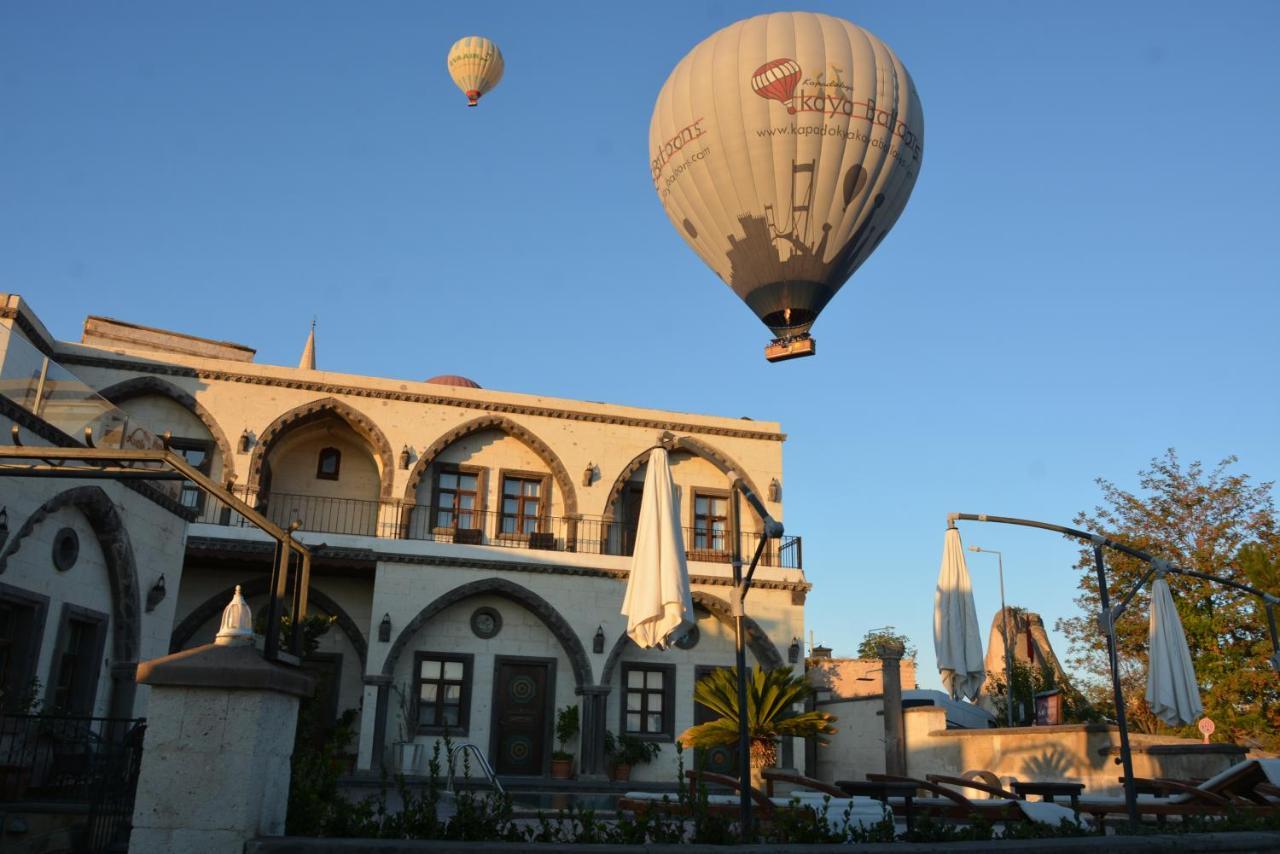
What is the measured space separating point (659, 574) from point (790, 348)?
7.88m

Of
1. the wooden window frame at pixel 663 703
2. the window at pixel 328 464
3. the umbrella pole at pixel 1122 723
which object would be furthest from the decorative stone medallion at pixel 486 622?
the umbrella pole at pixel 1122 723

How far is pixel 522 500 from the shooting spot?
2478 cm

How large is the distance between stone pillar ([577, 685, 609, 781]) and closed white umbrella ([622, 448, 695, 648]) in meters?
11.8

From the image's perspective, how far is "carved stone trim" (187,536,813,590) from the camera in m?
21.3

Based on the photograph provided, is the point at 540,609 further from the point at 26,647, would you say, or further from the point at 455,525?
the point at 26,647

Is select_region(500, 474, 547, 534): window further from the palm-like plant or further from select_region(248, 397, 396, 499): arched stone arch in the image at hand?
the palm-like plant

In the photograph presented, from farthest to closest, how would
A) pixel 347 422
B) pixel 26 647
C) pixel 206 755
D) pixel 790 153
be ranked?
pixel 347 422 < pixel 790 153 < pixel 26 647 < pixel 206 755

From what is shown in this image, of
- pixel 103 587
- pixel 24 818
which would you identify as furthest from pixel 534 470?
pixel 24 818

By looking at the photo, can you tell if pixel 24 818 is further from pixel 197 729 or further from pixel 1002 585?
pixel 1002 585

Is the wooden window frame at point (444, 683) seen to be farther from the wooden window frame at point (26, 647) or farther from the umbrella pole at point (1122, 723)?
the umbrella pole at point (1122, 723)

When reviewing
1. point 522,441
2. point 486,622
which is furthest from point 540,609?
point 522,441

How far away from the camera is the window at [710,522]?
84.0ft

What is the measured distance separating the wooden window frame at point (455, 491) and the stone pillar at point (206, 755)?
18.7 meters

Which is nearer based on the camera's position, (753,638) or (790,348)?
(790,348)
